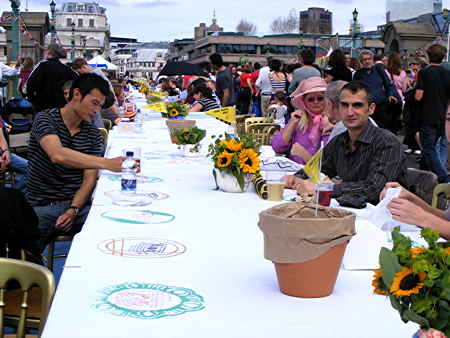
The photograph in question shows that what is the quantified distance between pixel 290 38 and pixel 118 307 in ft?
279

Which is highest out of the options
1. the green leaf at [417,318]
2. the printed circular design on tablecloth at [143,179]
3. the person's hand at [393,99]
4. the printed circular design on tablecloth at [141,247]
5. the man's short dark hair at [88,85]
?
the man's short dark hair at [88,85]

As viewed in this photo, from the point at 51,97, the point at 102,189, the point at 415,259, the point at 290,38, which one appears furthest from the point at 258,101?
the point at 290,38

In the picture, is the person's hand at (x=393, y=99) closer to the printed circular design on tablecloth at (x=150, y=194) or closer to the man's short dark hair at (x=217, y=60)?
the man's short dark hair at (x=217, y=60)

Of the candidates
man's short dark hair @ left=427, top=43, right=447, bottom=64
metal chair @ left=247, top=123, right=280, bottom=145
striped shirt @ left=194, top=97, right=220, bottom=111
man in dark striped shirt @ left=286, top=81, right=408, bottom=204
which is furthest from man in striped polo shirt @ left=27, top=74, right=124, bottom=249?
striped shirt @ left=194, top=97, right=220, bottom=111

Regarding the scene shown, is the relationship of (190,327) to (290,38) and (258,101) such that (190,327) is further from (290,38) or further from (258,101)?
(290,38)

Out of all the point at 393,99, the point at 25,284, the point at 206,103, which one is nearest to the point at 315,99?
the point at 25,284

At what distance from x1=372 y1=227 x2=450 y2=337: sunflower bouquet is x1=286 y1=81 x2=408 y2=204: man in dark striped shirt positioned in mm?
1969

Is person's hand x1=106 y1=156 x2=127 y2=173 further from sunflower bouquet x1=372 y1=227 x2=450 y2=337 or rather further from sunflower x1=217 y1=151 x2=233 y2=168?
sunflower bouquet x1=372 y1=227 x2=450 y2=337

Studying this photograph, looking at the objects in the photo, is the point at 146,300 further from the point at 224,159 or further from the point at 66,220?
the point at 66,220

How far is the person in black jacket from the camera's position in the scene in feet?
27.9

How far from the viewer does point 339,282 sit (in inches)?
71.9

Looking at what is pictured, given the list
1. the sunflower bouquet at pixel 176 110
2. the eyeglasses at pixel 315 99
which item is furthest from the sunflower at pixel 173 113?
the eyeglasses at pixel 315 99

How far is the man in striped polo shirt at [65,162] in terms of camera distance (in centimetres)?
369

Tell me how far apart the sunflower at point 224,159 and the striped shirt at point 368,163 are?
1.82 ft
